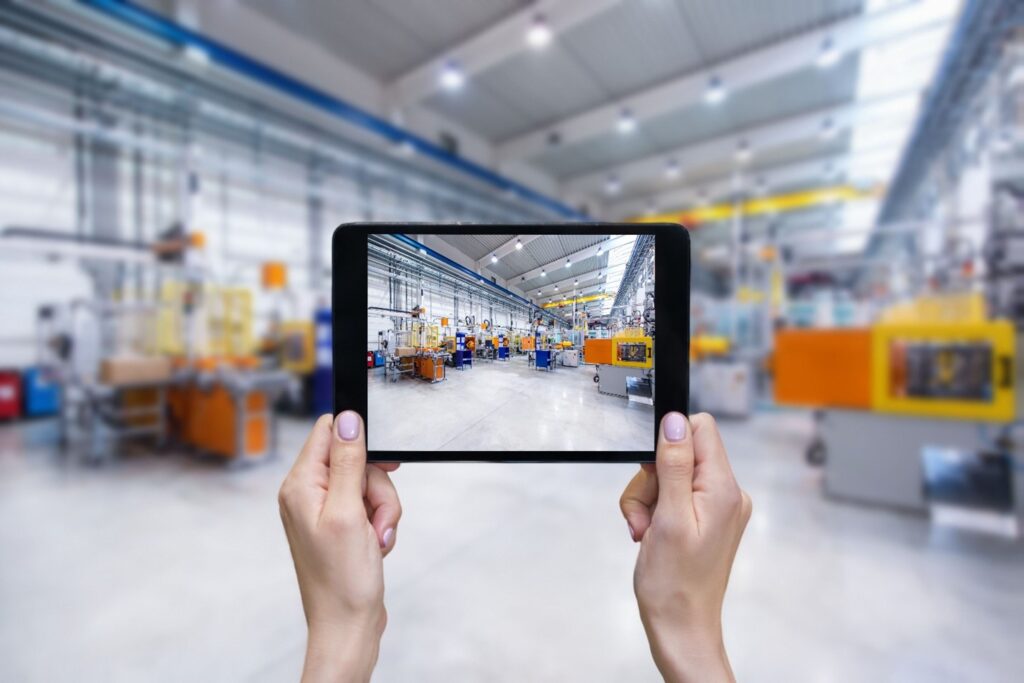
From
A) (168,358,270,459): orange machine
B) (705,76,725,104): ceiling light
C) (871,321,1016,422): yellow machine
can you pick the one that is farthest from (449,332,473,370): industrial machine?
(705,76,725,104): ceiling light

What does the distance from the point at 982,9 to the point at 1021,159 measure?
94 cm

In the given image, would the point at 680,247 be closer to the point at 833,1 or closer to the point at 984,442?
the point at 984,442

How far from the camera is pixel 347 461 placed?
0.58 meters

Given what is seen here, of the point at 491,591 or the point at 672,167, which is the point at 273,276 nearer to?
the point at 491,591

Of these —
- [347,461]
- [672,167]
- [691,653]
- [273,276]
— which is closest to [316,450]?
[347,461]

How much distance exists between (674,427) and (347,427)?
440 millimetres

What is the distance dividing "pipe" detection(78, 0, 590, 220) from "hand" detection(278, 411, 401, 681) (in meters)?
3.93

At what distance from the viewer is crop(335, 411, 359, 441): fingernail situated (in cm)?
59

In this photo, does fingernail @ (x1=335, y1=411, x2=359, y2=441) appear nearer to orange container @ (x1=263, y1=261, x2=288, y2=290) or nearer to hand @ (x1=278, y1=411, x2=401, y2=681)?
hand @ (x1=278, y1=411, x2=401, y2=681)

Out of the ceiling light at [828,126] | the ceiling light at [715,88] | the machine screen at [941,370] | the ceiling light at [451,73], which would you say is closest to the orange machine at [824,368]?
the machine screen at [941,370]

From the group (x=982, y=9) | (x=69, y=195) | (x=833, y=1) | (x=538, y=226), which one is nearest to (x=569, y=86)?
(x=833, y=1)

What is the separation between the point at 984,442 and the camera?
2.39m

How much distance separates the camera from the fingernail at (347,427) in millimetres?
590

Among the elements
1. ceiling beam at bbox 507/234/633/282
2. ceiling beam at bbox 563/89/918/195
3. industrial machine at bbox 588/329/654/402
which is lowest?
industrial machine at bbox 588/329/654/402
